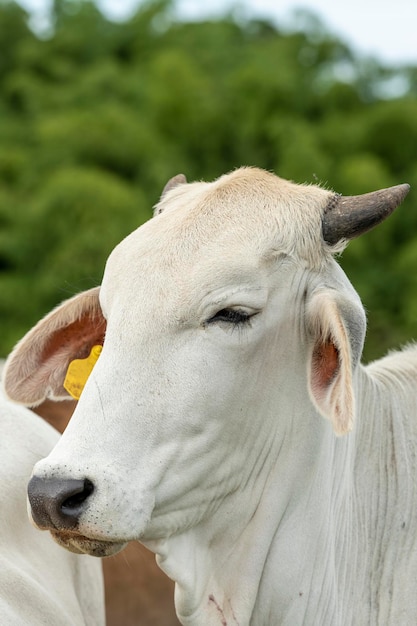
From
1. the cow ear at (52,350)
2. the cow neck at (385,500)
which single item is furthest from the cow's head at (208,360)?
the cow ear at (52,350)

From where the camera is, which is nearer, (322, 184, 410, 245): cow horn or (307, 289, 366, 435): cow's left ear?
(307, 289, 366, 435): cow's left ear

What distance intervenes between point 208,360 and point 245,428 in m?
0.34

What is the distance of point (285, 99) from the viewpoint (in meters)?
14.5

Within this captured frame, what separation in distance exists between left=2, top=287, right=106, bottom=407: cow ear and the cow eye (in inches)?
35.3

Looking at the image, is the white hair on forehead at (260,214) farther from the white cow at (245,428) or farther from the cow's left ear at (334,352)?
the cow's left ear at (334,352)

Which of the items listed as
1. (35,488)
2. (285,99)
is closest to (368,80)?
(285,99)

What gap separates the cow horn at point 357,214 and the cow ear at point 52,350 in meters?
1.08

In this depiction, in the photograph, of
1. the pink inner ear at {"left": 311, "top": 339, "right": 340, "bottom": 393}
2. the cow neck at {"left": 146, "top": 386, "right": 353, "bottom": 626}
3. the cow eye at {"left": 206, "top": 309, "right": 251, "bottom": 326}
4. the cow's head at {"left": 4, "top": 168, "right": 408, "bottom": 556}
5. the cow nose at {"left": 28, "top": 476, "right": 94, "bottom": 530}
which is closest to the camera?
the cow nose at {"left": 28, "top": 476, "right": 94, "bottom": 530}

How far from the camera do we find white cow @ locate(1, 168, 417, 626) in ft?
12.0

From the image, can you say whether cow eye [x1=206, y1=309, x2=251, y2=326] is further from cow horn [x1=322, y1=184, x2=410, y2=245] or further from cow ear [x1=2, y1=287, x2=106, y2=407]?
cow ear [x1=2, y1=287, x2=106, y2=407]

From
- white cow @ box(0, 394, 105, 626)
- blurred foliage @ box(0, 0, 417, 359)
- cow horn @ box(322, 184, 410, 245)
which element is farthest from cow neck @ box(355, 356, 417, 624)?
blurred foliage @ box(0, 0, 417, 359)

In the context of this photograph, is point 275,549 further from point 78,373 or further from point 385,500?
point 78,373

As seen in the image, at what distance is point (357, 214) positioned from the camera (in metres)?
3.93

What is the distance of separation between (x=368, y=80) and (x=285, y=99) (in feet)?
5.89
